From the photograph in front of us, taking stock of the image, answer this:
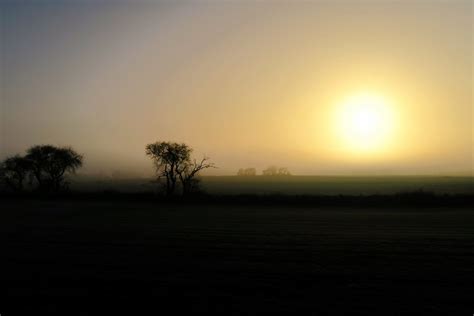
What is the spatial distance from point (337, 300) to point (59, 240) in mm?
14921

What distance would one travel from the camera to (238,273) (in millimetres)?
12219

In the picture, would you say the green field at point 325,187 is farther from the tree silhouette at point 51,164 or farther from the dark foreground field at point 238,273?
the dark foreground field at point 238,273

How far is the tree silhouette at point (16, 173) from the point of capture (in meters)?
74.4

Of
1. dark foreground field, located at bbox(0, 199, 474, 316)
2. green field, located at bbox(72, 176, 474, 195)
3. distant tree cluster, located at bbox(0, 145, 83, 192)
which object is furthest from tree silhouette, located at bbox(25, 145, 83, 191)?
dark foreground field, located at bbox(0, 199, 474, 316)

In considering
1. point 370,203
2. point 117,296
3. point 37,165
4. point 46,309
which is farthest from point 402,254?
point 37,165

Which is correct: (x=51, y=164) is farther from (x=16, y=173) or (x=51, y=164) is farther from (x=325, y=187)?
(x=325, y=187)

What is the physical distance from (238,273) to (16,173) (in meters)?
76.3

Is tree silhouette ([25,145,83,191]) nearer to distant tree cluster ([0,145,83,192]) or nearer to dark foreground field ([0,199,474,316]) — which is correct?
distant tree cluster ([0,145,83,192])

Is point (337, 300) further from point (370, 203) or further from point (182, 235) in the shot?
point (370, 203)

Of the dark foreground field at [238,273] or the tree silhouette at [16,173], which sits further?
the tree silhouette at [16,173]

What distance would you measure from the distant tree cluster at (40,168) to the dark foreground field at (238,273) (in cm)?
5540

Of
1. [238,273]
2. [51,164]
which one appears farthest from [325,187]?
[238,273]

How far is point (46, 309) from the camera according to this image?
29.4 feet

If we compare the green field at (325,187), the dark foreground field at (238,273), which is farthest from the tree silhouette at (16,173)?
the dark foreground field at (238,273)
